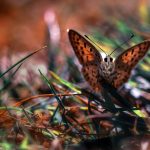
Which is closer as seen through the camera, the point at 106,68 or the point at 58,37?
the point at 106,68

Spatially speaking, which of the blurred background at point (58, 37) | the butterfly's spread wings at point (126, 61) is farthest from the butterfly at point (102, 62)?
the blurred background at point (58, 37)

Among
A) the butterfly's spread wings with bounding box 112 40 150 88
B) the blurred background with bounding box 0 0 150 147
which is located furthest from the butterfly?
the blurred background with bounding box 0 0 150 147

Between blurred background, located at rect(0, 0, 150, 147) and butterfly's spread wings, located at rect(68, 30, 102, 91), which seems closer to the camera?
butterfly's spread wings, located at rect(68, 30, 102, 91)

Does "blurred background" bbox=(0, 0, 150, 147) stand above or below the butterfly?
below

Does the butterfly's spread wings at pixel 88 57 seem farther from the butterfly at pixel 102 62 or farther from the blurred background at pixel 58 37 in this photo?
the blurred background at pixel 58 37

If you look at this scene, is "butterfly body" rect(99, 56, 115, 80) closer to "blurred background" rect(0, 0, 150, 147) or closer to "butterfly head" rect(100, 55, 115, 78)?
"butterfly head" rect(100, 55, 115, 78)

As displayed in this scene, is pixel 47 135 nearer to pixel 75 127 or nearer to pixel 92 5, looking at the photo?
pixel 75 127

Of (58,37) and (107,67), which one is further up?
(107,67)

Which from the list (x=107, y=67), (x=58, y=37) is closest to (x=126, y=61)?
(x=107, y=67)

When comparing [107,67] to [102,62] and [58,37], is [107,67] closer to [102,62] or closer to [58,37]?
[102,62]
